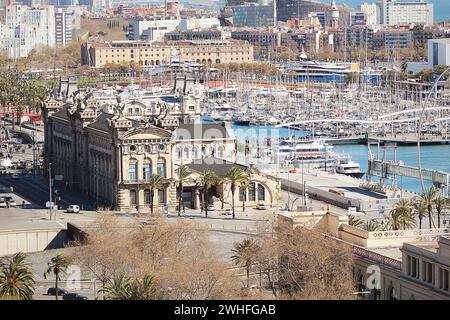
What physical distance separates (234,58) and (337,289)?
132 m

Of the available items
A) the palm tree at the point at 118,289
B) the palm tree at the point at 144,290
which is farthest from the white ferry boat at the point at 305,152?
the palm tree at the point at 144,290

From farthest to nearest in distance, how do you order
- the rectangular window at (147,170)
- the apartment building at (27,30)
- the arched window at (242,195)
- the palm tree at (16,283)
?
1. the apartment building at (27,30)
2. the arched window at (242,195)
3. the rectangular window at (147,170)
4. the palm tree at (16,283)

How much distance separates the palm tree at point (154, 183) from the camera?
1927 inches

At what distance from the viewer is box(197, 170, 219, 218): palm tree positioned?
49156mm

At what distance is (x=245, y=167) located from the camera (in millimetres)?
51906

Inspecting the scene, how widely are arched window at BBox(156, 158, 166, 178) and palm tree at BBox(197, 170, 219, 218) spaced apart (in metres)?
1.10

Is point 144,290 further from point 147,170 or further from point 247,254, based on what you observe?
point 147,170

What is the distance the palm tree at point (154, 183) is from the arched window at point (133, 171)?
Answer: 1.70ft

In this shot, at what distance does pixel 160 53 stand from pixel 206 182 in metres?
109

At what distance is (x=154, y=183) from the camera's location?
160 ft

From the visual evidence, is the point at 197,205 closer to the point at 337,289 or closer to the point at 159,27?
the point at 337,289

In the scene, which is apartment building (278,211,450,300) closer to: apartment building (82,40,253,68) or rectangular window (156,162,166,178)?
rectangular window (156,162,166,178)

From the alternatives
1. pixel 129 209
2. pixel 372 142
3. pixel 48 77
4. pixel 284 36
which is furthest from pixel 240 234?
pixel 284 36

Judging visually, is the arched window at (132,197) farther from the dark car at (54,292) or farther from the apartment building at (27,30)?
the apartment building at (27,30)
